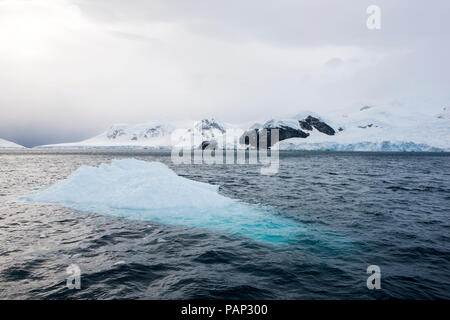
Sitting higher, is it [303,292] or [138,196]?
[138,196]

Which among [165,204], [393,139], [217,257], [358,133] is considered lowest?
[217,257]

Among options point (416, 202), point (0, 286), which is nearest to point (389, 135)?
point (416, 202)

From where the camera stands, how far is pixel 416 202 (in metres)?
16.1

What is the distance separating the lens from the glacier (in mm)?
10578

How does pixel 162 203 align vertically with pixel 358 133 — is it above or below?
below

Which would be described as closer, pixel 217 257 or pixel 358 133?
pixel 217 257

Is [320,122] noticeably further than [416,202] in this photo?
Yes

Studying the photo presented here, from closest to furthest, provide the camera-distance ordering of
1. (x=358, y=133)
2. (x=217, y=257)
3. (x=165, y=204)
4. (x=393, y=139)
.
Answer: (x=217, y=257)
(x=165, y=204)
(x=393, y=139)
(x=358, y=133)

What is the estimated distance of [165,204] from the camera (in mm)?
13695

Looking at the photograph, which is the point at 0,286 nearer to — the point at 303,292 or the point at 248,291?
the point at 248,291

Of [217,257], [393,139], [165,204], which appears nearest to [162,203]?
[165,204]

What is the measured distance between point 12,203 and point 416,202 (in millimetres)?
24227

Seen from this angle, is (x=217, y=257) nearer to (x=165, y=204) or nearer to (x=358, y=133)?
(x=165, y=204)

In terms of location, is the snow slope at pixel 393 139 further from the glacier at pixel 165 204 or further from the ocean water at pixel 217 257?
the glacier at pixel 165 204
